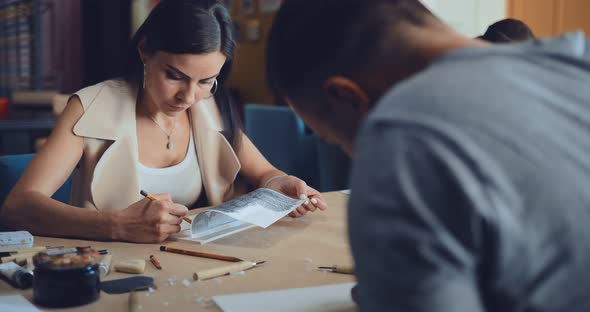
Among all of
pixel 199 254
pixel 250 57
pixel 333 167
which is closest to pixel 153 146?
pixel 199 254

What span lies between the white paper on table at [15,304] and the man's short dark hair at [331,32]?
623 mm

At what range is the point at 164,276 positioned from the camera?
3.94ft

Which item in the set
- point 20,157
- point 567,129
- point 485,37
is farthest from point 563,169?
point 20,157

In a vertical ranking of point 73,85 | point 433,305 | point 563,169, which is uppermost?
point 563,169

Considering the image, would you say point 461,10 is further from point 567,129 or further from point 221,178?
point 567,129

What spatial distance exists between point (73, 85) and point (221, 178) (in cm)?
565

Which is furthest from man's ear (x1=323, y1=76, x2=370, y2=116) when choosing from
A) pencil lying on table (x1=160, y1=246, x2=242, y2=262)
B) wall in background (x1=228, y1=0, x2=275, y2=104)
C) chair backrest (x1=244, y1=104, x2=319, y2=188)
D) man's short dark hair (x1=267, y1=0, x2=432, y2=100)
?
wall in background (x1=228, y1=0, x2=275, y2=104)

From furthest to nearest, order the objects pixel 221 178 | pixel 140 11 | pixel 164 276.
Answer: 1. pixel 140 11
2. pixel 221 178
3. pixel 164 276

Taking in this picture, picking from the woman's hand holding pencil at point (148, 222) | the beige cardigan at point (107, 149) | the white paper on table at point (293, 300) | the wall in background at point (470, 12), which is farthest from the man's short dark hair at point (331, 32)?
the wall in background at point (470, 12)

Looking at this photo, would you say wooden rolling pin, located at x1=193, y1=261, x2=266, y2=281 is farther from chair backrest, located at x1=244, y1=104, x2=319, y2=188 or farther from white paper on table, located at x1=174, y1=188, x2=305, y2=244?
chair backrest, located at x1=244, y1=104, x2=319, y2=188

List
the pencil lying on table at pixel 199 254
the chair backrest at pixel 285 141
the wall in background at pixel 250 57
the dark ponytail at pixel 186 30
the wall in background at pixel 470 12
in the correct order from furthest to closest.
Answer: the wall in background at pixel 250 57
the wall in background at pixel 470 12
the chair backrest at pixel 285 141
the dark ponytail at pixel 186 30
the pencil lying on table at pixel 199 254

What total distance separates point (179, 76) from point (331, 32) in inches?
46.5

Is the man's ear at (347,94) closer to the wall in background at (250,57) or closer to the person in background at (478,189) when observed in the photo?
the person in background at (478,189)

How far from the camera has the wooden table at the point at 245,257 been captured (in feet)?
3.57
